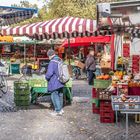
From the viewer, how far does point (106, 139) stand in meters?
8.80

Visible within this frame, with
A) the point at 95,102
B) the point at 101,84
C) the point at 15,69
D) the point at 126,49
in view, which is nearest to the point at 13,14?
the point at 101,84

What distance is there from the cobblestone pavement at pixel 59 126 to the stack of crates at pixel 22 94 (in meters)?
0.28

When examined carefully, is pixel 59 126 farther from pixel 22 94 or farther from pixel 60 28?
pixel 60 28

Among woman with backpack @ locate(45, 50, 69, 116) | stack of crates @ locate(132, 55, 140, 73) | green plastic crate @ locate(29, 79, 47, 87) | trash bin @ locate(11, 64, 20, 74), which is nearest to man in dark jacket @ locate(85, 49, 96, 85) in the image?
stack of crates @ locate(132, 55, 140, 73)

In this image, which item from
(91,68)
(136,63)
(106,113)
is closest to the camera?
(106,113)

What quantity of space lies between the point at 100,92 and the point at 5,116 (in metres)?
2.73

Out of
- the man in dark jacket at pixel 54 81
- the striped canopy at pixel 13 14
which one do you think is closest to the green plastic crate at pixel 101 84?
the man in dark jacket at pixel 54 81

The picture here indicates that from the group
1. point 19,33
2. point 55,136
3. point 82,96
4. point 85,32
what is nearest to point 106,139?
point 55,136

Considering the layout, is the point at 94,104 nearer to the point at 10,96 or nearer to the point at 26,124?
the point at 26,124

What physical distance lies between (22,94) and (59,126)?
2951 millimetres

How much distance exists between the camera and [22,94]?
12773 mm

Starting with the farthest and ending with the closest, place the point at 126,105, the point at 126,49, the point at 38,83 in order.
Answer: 1. the point at 126,49
2. the point at 38,83
3. the point at 126,105

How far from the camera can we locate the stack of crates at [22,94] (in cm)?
1276

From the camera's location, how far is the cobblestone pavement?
9.07 m
